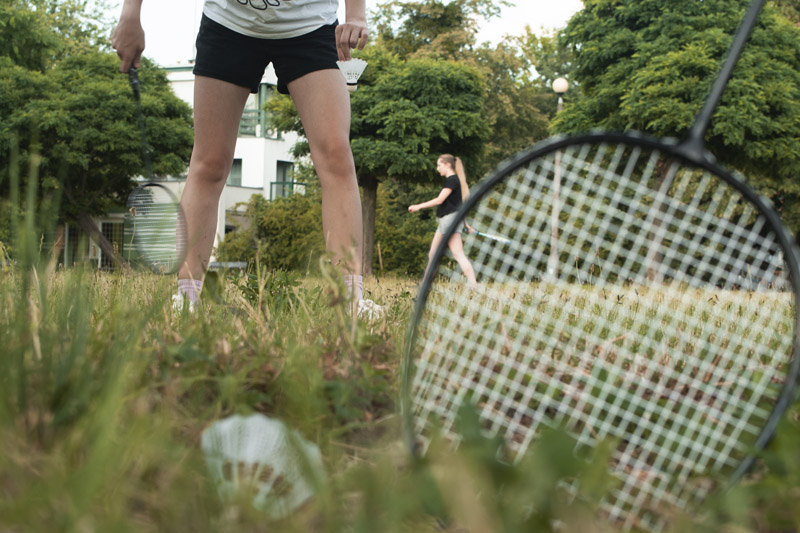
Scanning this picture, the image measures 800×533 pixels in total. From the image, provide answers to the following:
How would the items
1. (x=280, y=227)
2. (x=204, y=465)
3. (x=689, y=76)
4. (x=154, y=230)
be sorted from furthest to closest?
(x=280, y=227) → (x=689, y=76) → (x=154, y=230) → (x=204, y=465)

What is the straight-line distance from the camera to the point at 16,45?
73.6 ft

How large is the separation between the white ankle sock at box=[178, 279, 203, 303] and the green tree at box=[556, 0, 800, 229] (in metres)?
15.4

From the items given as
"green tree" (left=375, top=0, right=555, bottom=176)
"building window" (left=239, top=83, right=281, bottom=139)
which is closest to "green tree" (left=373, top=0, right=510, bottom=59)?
"green tree" (left=375, top=0, right=555, bottom=176)

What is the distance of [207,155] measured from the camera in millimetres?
3064

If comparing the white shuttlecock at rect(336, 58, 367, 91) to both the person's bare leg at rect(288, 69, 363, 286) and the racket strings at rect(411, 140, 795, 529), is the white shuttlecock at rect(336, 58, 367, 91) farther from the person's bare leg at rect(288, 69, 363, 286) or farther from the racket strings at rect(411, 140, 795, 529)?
the racket strings at rect(411, 140, 795, 529)

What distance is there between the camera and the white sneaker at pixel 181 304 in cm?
246

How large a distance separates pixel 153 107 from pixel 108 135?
1968 mm

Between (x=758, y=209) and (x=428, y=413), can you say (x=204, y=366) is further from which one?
(x=758, y=209)

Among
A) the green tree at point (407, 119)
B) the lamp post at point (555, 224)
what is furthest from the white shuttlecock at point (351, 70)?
the green tree at point (407, 119)

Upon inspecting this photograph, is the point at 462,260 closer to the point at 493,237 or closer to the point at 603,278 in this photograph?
the point at 493,237

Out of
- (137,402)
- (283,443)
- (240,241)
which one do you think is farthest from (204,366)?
(240,241)

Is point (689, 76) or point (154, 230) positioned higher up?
point (689, 76)

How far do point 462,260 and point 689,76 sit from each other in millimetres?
17237

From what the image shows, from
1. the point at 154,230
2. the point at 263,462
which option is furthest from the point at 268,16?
the point at 263,462
